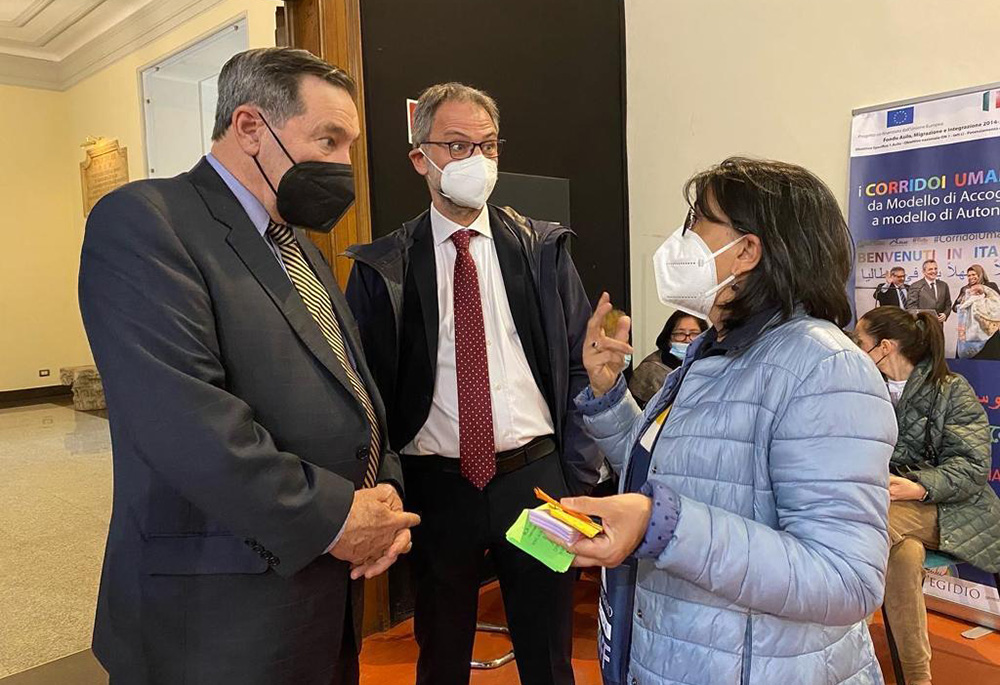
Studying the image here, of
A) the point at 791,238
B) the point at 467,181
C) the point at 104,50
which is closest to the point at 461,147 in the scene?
the point at 467,181

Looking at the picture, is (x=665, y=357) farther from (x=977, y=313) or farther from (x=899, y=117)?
(x=899, y=117)

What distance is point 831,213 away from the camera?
1147mm

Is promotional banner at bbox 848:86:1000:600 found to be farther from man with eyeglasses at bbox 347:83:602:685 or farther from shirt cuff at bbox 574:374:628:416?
shirt cuff at bbox 574:374:628:416

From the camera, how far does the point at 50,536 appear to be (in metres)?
4.32

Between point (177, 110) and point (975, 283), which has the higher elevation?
point (177, 110)

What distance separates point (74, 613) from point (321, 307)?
275cm

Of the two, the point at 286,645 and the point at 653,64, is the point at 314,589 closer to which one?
the point at 286,645

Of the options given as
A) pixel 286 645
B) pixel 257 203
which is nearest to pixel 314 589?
pixel 286 645

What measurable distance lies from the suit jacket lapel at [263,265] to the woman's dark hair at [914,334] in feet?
7.76

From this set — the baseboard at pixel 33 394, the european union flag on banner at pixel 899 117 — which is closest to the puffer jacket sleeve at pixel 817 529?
the european union flag on banner at pixel 899 117

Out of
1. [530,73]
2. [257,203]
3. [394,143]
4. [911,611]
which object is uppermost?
[530,73]

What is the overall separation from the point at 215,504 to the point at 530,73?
3.10 metres

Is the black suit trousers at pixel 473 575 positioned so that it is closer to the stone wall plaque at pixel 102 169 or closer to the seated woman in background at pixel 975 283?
the seated woman in background at pixel 975 283

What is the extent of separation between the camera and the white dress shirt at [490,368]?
6.35ft
